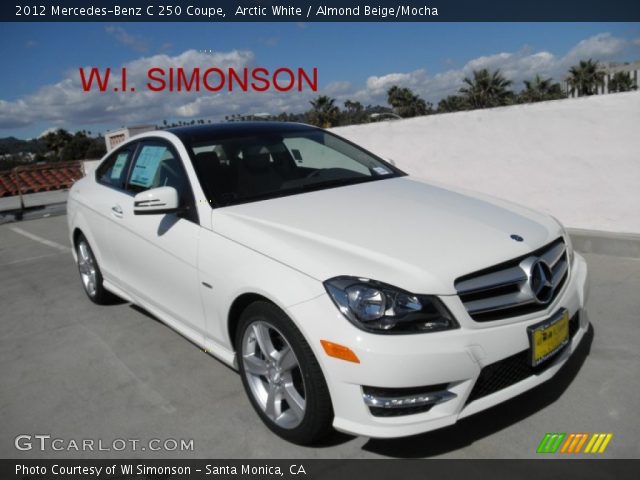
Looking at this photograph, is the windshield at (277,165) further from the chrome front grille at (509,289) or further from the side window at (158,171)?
the chrome front grille at (509,289)

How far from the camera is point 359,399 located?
7.21 feet

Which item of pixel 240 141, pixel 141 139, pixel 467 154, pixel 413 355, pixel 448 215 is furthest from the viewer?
pixel 467 154

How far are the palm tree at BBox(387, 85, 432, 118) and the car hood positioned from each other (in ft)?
218

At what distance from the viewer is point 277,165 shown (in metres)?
3.56

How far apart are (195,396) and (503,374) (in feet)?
5.81

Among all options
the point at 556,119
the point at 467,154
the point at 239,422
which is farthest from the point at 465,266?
the point at 467,154

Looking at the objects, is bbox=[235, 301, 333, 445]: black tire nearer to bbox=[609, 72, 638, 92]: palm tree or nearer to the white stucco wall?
the white stucco wall

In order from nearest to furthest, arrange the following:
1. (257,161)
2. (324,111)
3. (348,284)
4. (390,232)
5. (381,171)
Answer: (348,284), (390,232), (257,161), (381,171), (324,111)

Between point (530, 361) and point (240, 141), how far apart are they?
2266 millimetres

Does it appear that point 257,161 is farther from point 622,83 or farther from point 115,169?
point 622,83

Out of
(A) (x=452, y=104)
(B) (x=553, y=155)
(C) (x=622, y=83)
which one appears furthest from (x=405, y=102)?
(B) (x=553, y=155)

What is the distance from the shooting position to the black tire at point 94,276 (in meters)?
4.73

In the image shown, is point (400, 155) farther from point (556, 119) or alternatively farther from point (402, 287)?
point (402, 287)
